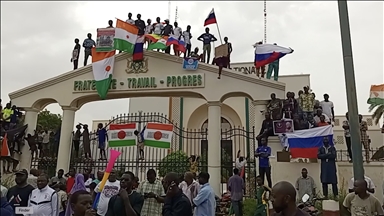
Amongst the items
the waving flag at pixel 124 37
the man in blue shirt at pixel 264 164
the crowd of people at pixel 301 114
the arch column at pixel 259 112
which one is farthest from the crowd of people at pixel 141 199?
the waving flag at pixel 124 37

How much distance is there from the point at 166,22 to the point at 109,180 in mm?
9373

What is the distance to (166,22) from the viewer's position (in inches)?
587

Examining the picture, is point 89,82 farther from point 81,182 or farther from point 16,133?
point 81,182

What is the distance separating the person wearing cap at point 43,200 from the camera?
544 centimetres

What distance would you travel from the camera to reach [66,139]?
14352mm

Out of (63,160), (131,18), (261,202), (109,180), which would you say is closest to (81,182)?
(109,180)

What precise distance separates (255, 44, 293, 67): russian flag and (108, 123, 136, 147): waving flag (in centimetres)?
509

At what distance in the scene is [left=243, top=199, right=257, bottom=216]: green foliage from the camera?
30.6 ft

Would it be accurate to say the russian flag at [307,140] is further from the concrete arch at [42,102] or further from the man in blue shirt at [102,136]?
the concrete arch at [42,102]

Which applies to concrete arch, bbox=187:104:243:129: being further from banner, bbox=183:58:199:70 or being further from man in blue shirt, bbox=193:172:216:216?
man in blue shirt, bbox=193:172:216:216

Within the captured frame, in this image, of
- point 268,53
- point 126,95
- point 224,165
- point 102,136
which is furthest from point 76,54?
point 268,53

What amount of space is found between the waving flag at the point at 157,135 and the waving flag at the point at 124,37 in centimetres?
326

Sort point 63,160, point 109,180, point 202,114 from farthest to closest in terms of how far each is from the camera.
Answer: point 202,114, point 63,160, point 109,180

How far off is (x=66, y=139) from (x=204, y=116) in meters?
10.5
